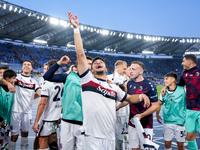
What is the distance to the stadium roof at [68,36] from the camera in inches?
1003

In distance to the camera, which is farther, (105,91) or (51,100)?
(51,100)

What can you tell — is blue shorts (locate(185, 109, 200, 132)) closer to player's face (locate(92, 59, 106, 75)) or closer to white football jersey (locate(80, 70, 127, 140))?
white football jersey (locate(80, 70, 127, 140))

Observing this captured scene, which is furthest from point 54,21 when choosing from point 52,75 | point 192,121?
point 192,121

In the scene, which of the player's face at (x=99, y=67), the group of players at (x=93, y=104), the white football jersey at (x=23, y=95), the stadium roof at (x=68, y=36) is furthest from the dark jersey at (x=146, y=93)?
the stadium roof at (x=68, y=36)

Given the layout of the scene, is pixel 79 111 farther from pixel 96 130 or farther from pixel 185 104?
pixel 185 104

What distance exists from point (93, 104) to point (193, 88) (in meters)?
2.93

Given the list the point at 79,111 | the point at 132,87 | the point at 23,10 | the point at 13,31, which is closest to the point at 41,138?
the point at 79,111

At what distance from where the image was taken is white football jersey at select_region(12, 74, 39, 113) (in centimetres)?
511

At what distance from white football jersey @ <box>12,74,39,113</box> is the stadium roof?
21.4 m

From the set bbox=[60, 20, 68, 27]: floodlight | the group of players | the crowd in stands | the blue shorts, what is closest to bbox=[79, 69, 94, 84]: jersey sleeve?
the group of players

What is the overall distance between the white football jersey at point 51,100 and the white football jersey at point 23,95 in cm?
132

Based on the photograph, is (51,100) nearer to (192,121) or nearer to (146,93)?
(146,93)

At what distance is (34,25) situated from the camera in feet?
94.3

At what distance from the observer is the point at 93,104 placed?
277 centimetres
